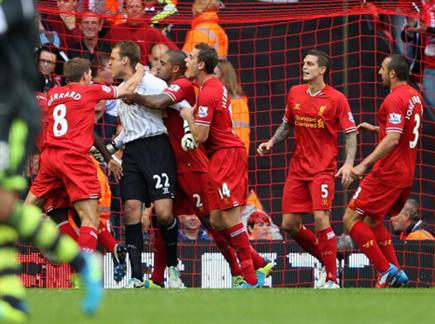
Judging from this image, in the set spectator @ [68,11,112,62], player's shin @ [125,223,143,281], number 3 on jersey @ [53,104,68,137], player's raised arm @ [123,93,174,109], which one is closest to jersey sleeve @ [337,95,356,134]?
player's raised arm @ [123,93,174,109]

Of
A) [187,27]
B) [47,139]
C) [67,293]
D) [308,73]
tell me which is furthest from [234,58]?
[67,293]

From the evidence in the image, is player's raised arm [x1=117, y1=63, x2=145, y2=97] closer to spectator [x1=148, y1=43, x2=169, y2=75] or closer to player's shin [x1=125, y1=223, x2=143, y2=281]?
player's shin [x1=125, y1=223, x2=143, y2=281]

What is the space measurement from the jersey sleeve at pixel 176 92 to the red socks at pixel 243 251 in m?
1.31

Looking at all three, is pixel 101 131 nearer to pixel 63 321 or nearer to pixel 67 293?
pixel 67 293

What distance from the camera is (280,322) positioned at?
6910 millimetres

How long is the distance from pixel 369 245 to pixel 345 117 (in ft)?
4.07

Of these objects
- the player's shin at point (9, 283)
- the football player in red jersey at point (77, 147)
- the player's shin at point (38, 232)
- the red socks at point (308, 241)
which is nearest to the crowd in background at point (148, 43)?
the red socks at point (308, 241)

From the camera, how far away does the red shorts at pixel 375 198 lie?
466 inches

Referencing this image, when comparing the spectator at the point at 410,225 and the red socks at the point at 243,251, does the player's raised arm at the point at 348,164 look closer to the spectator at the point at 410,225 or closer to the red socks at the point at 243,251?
the red socks at the point at 243,251

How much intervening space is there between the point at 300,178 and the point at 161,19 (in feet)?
9.67

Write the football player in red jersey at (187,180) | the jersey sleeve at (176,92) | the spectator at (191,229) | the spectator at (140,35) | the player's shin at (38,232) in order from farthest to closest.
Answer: the spectator at (140,35) → the spectator at (191,229) → the football player in red jersey at (187,180) → the jersey sleeve at (176,92) → the player's shin at (38,232)

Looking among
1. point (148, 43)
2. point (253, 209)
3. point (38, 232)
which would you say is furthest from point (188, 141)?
point (38, 232)

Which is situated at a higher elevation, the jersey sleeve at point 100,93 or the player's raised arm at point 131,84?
the player's raised arm at point 131,84

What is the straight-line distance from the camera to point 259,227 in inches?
553
